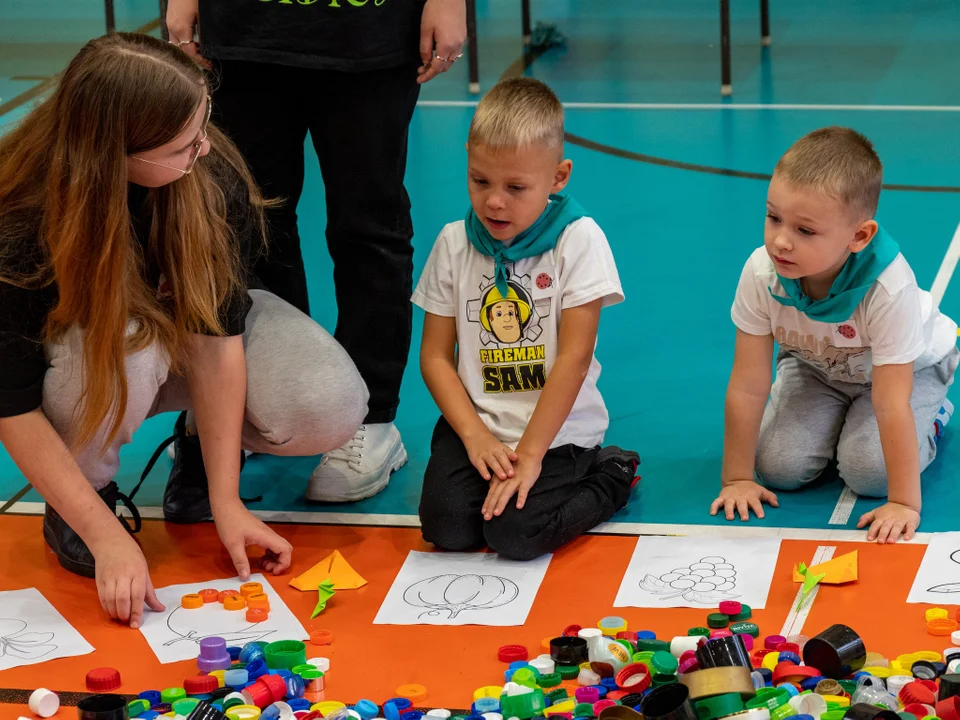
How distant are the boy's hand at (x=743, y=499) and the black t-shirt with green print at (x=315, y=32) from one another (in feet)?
2.98

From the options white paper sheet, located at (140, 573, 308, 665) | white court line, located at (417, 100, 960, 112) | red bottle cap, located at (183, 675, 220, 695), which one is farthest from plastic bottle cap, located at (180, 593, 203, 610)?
white court line, located at (417, 100, 960, 112)

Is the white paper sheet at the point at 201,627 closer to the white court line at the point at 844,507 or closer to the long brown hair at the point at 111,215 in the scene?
the long brown hair at the point at 111,215

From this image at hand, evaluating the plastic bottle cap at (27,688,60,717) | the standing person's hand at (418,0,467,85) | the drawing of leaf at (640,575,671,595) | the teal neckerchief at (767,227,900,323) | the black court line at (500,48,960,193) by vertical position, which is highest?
the standing person's hand at (418,0,467,85)

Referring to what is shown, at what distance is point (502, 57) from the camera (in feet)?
18.9

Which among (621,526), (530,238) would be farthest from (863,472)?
(530,238)

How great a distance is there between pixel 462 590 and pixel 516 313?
47 centimetres

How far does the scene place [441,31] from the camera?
2.24m

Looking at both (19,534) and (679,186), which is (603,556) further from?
(679,186)

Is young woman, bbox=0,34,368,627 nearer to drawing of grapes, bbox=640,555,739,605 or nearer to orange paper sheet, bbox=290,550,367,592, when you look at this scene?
orange paper sheet, bbox=290,550,367,592

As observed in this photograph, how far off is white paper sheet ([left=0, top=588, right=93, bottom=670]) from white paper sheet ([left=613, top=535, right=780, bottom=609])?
0.79 metres

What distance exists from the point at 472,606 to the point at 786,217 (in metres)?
0.76

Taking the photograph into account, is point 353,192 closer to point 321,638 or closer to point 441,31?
point 441,31

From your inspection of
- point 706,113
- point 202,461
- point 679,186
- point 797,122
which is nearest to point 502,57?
point 706,113

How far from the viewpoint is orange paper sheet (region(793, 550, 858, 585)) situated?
196cm
